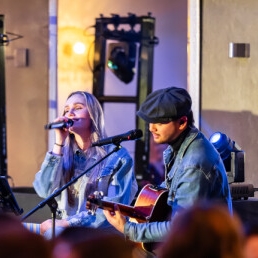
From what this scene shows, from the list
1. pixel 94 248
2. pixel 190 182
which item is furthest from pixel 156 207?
pixel 94 248

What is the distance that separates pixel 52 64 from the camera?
7.56m

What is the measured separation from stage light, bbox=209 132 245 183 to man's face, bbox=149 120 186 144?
1.14 m

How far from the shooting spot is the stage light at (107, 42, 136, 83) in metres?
7.57

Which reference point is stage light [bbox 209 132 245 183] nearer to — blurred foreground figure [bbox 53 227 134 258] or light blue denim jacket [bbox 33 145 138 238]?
light blue denim jacket [bbox 33 145 138 238]

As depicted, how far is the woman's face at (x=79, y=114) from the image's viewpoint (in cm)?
410

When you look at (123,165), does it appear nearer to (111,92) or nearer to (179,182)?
(179,182)

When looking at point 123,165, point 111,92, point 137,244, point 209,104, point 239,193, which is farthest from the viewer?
point 111,92

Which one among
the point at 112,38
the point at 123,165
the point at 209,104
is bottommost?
the point at 123,165

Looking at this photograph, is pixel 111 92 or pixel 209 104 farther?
pixel 111 92

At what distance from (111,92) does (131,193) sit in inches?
190

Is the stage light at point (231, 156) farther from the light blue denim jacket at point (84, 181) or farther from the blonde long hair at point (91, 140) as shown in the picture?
the blonde long hair at point (91, 140)

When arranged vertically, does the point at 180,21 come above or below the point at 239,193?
above

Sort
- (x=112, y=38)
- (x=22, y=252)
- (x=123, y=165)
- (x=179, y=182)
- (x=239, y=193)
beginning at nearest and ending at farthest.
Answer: (x=22, y=252) → (x=179, y=182) → (x=123, y=165) → (x=239, y=193) → (x=112, y=38)

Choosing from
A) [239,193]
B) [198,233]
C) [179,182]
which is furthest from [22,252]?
[239,193]
